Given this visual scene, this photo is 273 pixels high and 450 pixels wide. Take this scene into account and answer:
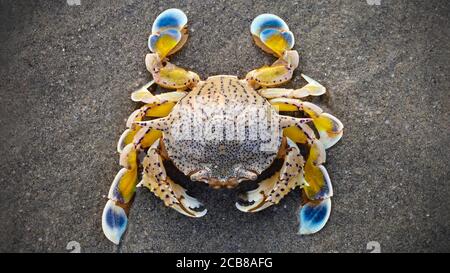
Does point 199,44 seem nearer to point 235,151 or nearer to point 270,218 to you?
point 235,151

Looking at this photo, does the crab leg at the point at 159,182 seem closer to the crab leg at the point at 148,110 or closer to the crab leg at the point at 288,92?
the crab leg at the point at 148,110

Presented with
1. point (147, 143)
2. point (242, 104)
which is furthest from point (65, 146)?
point (242, 104)

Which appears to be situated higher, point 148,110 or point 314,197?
point 148,110

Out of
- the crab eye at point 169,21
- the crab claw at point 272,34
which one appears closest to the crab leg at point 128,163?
the crab eye at point 169,21

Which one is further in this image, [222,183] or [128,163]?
[128,163]

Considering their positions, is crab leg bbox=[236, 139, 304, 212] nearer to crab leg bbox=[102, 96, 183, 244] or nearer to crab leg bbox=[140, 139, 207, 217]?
crab leg bbox=[140, 139, 207, 217]

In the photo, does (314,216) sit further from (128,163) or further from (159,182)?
(128,163)

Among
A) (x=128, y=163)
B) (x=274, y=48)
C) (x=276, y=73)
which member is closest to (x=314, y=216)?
(x=276, y=73)

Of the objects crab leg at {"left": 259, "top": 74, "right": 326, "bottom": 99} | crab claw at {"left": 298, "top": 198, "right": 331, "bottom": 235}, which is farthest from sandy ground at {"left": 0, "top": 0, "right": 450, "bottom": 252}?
crab leg at {"left": 259, "top": 74, "right": 326, "bottom": 99}
